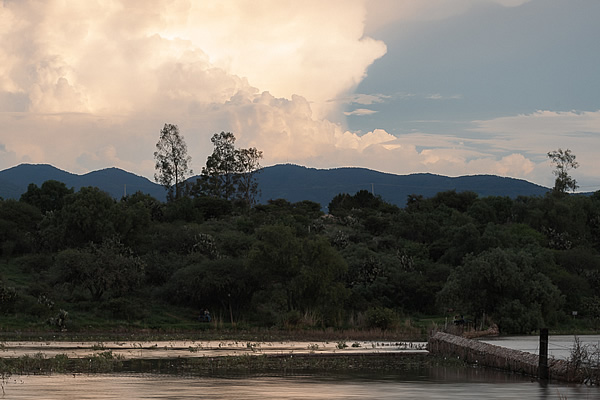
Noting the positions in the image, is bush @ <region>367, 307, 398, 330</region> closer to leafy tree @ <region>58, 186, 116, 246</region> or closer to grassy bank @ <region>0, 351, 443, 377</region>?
grassy bank @ <region>0, 351, 443, 377</region>

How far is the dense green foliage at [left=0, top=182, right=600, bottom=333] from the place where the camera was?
2327 inches

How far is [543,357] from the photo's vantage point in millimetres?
27328

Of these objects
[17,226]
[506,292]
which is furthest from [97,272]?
[506,292]

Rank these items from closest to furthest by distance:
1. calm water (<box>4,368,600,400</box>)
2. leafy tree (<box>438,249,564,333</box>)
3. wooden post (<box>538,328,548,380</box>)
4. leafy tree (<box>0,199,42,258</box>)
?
1. calm water (<box>4,368,600,400</box>)
2. wooden post (<box>538,328,548,380</box>)
3. leafy tree (<box>438,249,564,333</box>)
4. leafy tree (<box>0,199,42,258</box>)

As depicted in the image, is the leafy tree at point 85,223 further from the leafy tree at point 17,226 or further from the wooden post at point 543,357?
the wooden post at point 543,357

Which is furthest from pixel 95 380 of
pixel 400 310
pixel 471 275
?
pixel 400 310

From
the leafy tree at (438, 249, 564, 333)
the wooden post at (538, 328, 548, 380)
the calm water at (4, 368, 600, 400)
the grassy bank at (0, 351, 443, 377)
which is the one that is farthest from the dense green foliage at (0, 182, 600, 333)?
the calm water at (4, 368, 600, 400)

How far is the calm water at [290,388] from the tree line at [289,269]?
30.6 m

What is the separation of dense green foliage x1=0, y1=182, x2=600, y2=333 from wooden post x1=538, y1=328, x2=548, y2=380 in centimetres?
2889

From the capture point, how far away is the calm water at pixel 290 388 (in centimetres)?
2173

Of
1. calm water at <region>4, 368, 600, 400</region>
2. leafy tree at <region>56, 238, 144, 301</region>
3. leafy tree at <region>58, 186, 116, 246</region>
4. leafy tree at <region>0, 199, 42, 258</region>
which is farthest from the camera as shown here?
leafy tree at <region>0, 199, 42, 258</region>

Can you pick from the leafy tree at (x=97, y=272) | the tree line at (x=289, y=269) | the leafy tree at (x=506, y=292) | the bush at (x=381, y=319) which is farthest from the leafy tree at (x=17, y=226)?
the leafy tree at (x=506, y=292)

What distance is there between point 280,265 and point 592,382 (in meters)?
47.4

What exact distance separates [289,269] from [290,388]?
155 feet
